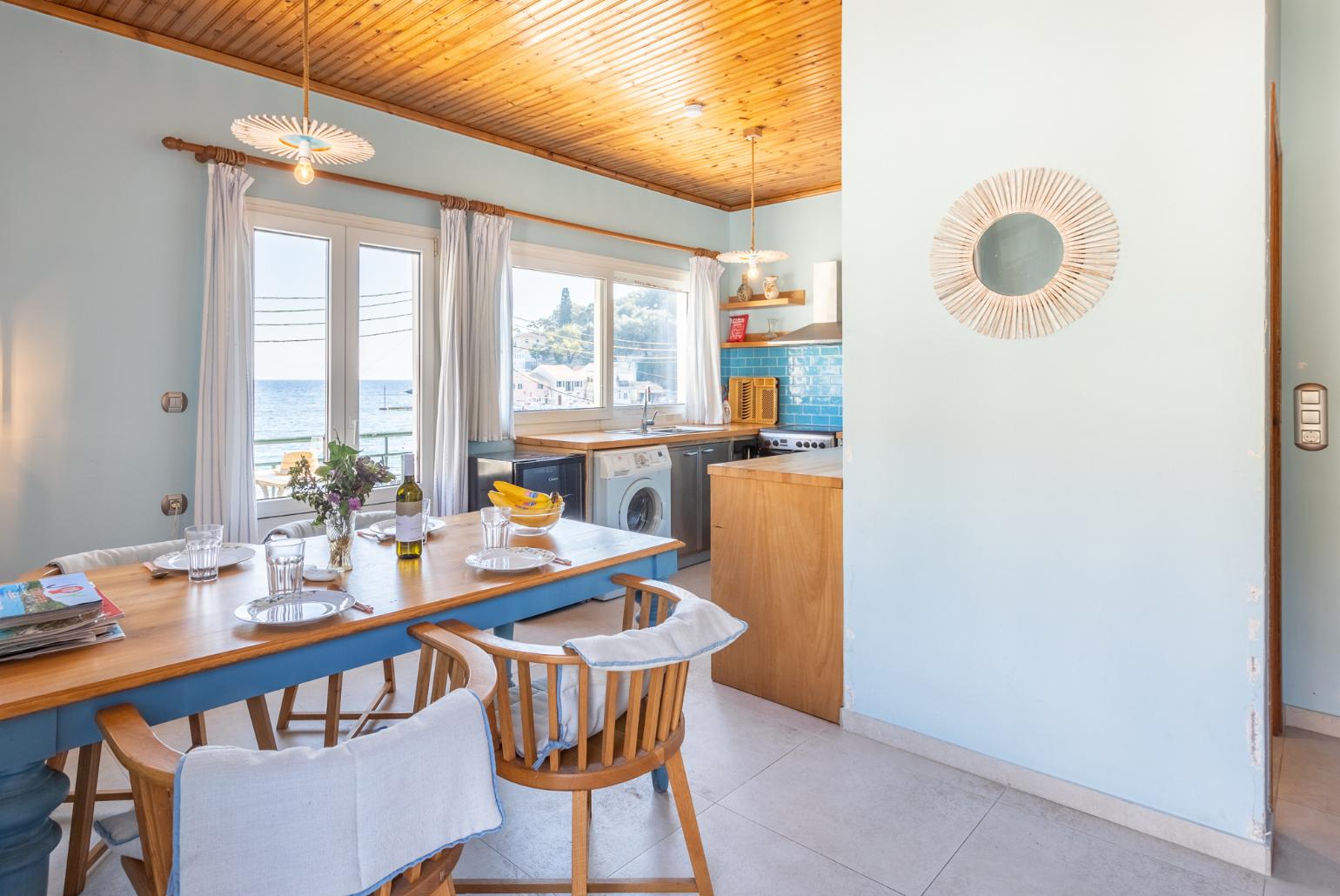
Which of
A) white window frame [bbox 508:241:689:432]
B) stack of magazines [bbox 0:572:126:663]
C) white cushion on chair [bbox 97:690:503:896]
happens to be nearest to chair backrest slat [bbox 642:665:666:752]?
white cushion on chair [bbox 97:690:503:896]

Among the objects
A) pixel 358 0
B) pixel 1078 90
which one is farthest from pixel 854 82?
pixel 358 0

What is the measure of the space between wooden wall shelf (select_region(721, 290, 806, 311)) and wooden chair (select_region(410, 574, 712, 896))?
466 cm

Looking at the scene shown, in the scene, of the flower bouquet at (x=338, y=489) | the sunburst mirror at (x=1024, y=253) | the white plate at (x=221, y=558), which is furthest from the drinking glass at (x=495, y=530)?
the sunburst mirror at (x=1024, y=253)

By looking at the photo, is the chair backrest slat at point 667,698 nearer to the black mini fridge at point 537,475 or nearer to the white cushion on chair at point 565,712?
the white cushion on chair at point 565,712

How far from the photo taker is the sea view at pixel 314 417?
3582mm

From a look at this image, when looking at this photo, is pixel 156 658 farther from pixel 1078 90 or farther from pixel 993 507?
pixel 1078 90

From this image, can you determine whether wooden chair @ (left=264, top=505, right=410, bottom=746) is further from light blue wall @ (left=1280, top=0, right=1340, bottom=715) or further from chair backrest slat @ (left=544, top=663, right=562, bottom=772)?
light blue wall @ (left=1280, top=0, right=1340, bottom=715)

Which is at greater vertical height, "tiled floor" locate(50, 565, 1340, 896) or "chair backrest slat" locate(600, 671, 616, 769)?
"chair backrest slat" locate(600, 671, 616, 769)

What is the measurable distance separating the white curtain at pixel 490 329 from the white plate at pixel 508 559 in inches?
92.3

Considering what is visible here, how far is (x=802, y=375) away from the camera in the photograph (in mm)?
6016

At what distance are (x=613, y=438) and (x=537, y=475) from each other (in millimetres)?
726

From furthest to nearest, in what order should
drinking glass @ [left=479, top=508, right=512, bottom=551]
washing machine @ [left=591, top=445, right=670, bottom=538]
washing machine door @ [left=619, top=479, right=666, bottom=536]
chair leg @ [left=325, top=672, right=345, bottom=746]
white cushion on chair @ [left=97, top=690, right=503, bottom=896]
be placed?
washing machine door @ [left=619, top=479, right=666, bottom=536] → washing machine @ [left=591, top=445, right=670, bottom=538] → chair leg @ [left=325, top=672, right=345, bottom=746] → drinking glass @ [left=479, top=508, right=512, bottom=551] → white cushion on chair @ [left=97, top=690, right=503, bottom=896]

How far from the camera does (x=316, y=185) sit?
3680 millimetres

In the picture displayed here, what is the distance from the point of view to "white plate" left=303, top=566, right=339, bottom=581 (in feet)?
6.07
